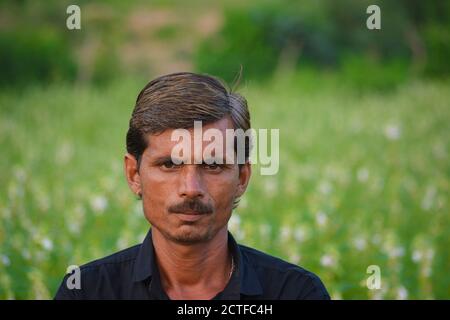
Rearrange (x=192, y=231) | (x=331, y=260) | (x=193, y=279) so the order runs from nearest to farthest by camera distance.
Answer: (x=192, y=231)
(x=193, y=279)
(x=331, y=260)

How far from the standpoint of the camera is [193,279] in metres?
2.16

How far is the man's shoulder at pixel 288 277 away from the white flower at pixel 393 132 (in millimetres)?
5909

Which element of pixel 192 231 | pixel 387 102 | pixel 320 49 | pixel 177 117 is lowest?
pixel 192 231

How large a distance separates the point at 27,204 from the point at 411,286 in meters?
2.81

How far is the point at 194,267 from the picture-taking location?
2.14 meters

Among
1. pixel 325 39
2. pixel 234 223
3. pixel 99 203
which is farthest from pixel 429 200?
pixel 325 39

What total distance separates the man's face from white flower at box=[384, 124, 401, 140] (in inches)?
238

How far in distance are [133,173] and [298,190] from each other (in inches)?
174

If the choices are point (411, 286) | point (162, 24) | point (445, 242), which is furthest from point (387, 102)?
point (411, 286)

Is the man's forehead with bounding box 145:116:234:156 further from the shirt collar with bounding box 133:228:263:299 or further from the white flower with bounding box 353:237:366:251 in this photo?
the white flower with bounding box 353:237:366:251

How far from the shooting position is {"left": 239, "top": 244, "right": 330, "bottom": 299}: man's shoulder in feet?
6.92

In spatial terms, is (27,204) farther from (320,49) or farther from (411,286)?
(320,49)

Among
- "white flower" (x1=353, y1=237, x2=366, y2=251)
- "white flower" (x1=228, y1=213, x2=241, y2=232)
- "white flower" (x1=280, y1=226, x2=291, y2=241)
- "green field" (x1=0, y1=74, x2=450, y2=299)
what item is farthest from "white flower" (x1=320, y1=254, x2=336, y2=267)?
"white flower" (x1=353, y1=237, x2=366, y2=251)

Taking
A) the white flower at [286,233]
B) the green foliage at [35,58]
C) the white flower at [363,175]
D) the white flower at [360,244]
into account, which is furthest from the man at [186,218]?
the green foliage at [35,58]
